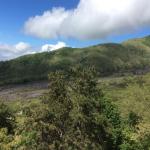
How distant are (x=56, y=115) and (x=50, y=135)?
12.5 ft

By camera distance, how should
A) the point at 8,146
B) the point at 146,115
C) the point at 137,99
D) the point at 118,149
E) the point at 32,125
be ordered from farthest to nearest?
the point at 137,99, the point at 146,115, the point at 118,149, the point at 32,125, the point at 8,146

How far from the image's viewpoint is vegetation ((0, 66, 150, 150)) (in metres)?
70.4

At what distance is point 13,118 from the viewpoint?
99.6 metres

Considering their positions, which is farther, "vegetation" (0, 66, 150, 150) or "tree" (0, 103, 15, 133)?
"tree" (0, 103, 15, 133)

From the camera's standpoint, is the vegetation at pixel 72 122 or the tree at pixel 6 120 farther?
the tree at pixel 6 120

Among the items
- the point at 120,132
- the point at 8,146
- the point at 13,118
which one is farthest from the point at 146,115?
the point at 8,146

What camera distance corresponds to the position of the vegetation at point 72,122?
7038 centimetres

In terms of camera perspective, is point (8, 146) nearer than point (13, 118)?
Yes

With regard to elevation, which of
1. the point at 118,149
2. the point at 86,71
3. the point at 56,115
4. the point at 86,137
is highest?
the point at 86,71

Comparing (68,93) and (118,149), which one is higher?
(68,93)

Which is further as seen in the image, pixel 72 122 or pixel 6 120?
pixel 6 120

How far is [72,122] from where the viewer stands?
72.7 m

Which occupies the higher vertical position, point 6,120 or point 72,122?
point 72,122

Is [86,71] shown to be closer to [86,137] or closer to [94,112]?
[94,112]
